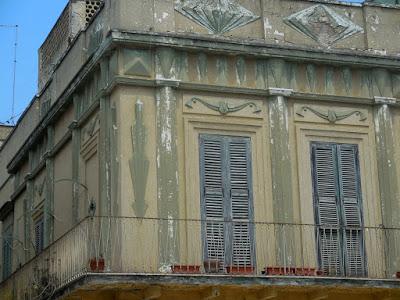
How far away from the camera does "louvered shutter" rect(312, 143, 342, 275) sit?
59.3ft

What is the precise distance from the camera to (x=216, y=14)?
18781mm

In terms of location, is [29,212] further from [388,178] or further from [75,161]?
[388,178]

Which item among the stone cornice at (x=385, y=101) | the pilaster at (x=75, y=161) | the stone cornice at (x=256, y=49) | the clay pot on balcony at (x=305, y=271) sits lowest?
the clay pot on balcony at (x=305, y=271)

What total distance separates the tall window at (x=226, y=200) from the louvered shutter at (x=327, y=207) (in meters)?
1.30

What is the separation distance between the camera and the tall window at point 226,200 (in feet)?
57.5

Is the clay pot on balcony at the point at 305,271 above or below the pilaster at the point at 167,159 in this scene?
below

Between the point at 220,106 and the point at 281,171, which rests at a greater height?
the point at 220,106

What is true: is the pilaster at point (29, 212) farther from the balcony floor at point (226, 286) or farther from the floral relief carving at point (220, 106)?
the floral relief carving at point (220, 106)

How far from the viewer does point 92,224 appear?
55.7ft

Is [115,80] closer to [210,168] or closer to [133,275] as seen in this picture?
[210,168]

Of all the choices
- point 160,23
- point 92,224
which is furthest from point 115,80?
point 92,224

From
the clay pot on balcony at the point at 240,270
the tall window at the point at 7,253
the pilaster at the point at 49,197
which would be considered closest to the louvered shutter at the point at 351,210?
the clay pot on balcony at the point at 240,270

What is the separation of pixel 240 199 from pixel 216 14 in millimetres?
3525

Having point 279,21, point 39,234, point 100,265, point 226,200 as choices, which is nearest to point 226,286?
point 226,200
